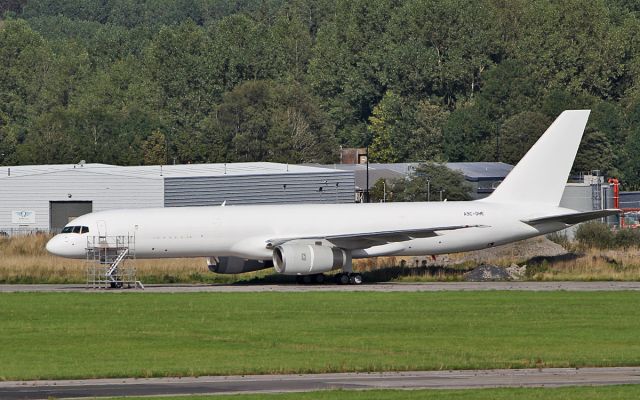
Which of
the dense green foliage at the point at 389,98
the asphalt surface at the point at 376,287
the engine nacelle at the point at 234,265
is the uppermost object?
the dense green foliage at the point at 389,98

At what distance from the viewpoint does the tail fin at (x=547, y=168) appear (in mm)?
62844

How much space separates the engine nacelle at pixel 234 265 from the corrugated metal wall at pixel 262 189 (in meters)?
27.5

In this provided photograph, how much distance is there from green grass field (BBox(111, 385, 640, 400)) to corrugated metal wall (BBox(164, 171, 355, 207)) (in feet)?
194

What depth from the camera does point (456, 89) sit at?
594ft

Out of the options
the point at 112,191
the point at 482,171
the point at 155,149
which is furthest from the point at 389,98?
the point at 112,191

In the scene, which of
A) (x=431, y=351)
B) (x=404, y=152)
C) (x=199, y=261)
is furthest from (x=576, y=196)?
(x=404, y=152)

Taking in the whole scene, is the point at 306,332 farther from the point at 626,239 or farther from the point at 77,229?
the point at 626,239

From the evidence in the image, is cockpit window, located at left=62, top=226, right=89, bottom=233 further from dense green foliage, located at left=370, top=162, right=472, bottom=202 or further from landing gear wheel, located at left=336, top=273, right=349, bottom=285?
dense green foliage, located at left=370, top=162, right=472, bottom=202

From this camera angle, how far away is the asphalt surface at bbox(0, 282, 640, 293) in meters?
54.7

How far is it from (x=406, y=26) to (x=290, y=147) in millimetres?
44965

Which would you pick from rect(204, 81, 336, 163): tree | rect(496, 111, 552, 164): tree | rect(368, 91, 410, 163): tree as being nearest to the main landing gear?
rect(496, 111, 552, 164): tree

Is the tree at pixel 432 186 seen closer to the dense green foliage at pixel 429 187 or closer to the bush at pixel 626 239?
the dense green foliage at pixel 429 187

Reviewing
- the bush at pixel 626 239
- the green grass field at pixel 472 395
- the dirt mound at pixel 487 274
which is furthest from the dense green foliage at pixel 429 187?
the green grass field at pixel 472 395

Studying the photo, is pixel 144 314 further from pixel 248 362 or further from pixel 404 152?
pixel 404 152
